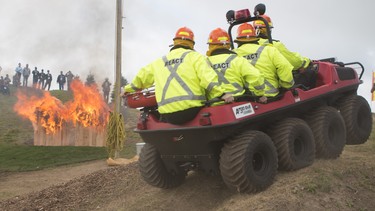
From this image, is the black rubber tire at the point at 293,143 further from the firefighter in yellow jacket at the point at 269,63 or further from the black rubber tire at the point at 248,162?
the firefighter in yellow jacket at the point at 269,63

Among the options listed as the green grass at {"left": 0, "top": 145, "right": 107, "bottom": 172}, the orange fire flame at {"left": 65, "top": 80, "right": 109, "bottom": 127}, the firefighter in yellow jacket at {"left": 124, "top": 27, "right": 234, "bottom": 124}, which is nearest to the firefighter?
the firefighter in yellow jacket at {"left": 124, "top": 27, "right": 234, "bottom": 124}

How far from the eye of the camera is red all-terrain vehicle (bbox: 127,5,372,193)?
565cm

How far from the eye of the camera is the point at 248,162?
221 inches

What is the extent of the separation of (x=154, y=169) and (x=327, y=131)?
3.10 m

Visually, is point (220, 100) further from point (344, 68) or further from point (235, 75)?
point (344, 68)

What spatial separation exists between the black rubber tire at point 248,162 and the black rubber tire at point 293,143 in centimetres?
37

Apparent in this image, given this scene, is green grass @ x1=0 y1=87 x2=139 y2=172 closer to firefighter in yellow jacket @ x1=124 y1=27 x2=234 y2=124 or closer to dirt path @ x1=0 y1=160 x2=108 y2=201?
dirt path @ x1=0 y1=160 x2=108 y2=201

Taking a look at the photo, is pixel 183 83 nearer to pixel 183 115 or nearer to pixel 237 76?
pixel 183 115

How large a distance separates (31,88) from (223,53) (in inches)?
1062

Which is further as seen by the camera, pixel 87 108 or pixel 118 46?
pixel 87 108

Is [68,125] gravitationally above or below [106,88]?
below

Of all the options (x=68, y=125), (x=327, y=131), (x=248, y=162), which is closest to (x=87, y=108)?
(x=68, y=125)

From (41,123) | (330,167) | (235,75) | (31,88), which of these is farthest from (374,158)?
(31,88)

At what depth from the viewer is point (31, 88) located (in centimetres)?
3039
